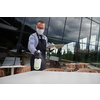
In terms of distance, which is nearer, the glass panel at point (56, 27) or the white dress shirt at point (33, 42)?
the white dress shirt at point (33, 42)

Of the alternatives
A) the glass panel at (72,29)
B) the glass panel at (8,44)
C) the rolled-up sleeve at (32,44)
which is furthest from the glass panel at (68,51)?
the glass panel at (8,44)

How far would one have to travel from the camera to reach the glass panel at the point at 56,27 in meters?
2.91

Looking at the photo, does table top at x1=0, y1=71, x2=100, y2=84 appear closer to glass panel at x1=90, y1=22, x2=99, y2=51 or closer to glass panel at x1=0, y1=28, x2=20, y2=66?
glass panel at x1=0, y1=28, x2=20, y2=66

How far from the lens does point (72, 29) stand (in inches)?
131

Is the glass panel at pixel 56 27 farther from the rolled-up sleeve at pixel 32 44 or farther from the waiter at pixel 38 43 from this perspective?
the rolled-up sleeve at pixel 32 44

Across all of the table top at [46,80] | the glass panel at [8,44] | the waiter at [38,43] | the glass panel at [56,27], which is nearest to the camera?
the table top at [46,80]

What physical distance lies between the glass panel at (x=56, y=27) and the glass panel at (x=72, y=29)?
19cm
